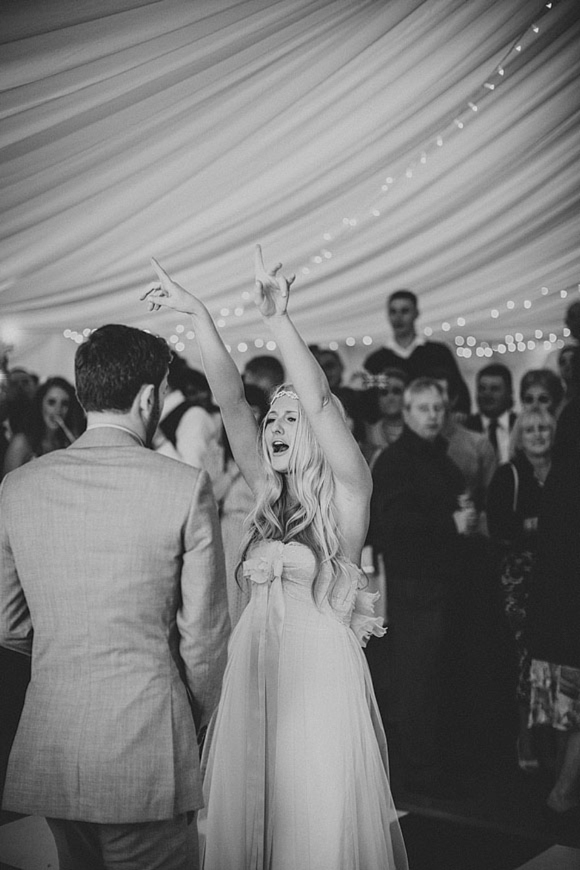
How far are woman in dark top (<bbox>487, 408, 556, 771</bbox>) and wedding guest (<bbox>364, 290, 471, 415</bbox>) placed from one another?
2.46 feet

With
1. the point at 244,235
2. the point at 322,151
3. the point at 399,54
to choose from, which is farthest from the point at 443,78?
the point at 244,235

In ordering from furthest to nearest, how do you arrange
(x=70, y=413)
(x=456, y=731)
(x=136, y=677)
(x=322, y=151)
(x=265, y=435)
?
(x=70, y=413), (x=456, y=731), (x=322, y=151), (x=265, y=435), (x=136, y=677)

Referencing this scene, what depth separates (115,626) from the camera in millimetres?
1793

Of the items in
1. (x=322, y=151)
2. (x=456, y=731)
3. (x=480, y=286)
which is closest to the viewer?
(x=322, y=151)

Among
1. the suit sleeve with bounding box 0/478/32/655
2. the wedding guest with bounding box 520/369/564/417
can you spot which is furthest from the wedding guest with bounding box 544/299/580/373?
the suit sleeve with bounding box 0/478/32/655

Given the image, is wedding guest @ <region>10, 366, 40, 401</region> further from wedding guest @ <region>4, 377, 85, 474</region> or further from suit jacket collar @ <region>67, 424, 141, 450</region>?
suit jacket collar @ <region>67, 424, 141, 450</region>

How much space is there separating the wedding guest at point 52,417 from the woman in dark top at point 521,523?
6.38ft

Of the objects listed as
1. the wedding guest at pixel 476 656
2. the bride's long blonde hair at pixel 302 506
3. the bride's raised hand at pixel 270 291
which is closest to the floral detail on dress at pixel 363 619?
the bride's long blonde hair at pixel 302 506

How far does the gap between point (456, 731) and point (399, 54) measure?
2.58 meters

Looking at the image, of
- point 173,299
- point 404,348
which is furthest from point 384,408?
point 173,299

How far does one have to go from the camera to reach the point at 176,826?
187 centimetres

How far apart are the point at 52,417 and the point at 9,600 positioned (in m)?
2.66

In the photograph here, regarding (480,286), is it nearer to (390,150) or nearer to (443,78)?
(390,150)

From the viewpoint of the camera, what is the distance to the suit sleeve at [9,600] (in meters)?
1.91
